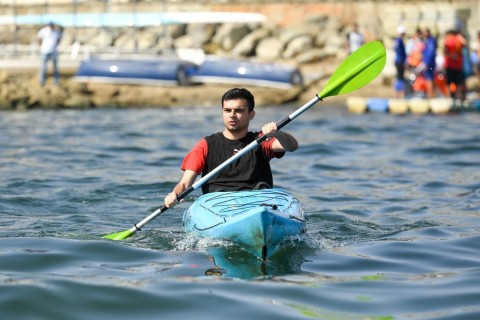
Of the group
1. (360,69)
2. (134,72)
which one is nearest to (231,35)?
(134,72)

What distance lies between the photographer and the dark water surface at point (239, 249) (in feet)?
18.9

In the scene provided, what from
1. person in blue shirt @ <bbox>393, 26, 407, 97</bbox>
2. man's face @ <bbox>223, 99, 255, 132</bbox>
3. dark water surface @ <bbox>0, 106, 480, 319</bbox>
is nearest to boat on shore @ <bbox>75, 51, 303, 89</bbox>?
person in blue shirt @ <bbox>393, 26, 407, 97</bbox>

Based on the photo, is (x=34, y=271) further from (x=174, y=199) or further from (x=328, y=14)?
(x=328, y=14)

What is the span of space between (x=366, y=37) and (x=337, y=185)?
17664mm

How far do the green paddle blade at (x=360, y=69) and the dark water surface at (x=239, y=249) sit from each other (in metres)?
1.17

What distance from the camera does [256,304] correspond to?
5688 millimetres

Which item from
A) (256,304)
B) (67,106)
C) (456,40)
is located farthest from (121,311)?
(67,106)

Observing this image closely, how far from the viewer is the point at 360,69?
28.1 ft

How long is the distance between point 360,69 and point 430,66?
11.1 metres

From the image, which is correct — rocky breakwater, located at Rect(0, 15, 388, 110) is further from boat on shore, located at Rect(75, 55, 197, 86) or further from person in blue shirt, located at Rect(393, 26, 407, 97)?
person in blue shirt, located at Rect(393, 26, 407, 97)

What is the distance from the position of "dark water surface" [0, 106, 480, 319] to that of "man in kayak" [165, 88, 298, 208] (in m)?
0.48

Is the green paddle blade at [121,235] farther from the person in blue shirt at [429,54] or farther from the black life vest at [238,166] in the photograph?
the person in blue shirt at [429,54]

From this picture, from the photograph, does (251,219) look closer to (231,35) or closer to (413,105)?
(413,105)

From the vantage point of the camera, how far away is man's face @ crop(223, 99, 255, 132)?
756 centimetres
